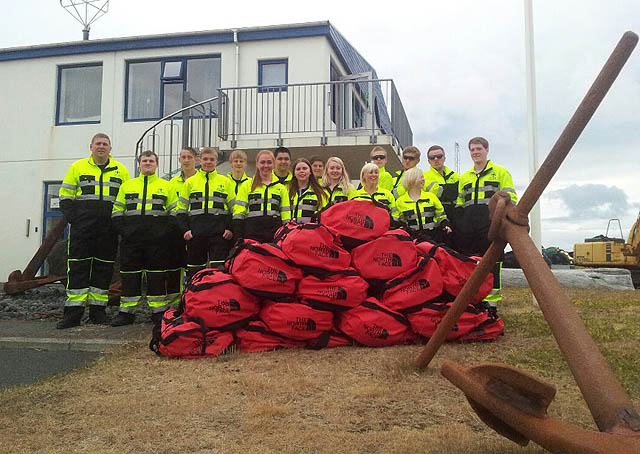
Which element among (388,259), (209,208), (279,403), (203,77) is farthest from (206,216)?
(203,77)

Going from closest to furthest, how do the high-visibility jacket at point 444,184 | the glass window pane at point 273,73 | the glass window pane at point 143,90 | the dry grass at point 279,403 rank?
the dry grass at point 279,403
the high-visibility jacket at point 444,184
the glass window pane at point 273,73
the glass window pane at point 143,90

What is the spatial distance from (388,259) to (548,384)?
2894 millimetres

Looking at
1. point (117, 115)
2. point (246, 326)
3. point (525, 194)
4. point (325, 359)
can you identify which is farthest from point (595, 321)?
point (117, 115)

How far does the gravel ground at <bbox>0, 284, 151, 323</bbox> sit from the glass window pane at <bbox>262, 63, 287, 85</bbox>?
6947 millimetres

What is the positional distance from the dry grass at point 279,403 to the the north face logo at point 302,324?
0.21 meters

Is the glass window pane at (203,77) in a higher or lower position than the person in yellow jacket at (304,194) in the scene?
higher

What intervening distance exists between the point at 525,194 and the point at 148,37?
44.4ft

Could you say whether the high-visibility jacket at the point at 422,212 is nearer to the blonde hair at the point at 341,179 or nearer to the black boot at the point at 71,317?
the blonde hair at the point at 341,179

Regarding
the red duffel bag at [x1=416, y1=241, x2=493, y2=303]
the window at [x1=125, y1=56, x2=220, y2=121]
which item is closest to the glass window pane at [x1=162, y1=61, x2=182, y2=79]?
the window at [x1=125, y1=56, x2=220, y2=121]

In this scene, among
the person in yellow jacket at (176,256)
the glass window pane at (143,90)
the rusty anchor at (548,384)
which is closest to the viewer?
the rusty anchor at (548,384)

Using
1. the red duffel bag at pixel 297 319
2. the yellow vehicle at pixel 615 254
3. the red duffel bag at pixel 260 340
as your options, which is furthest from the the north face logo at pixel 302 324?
the yellow vehicle at pixel 615 254

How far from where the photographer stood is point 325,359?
12.8ft

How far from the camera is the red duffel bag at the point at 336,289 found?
164 inches

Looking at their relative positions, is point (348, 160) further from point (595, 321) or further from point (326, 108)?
point (595, 321)
